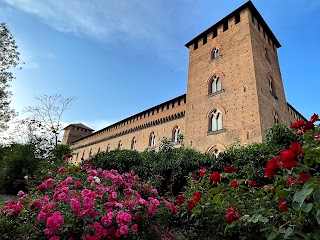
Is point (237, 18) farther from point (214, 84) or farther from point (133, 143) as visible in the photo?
point (133, 143)

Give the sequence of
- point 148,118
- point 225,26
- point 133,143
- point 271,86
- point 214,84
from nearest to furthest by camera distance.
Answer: point 271,86 < point 214,84 < point 225,26 < point 148,118 < point 133,143

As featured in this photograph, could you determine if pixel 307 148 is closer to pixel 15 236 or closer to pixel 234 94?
pixel 15 236

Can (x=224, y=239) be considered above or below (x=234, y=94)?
below

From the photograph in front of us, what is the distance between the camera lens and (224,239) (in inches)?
123

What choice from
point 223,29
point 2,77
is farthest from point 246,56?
point 2,77

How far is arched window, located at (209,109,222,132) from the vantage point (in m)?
14.8

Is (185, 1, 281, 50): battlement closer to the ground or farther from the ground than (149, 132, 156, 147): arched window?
farther from the ground

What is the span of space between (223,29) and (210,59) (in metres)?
2.72

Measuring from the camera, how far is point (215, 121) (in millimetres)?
15086

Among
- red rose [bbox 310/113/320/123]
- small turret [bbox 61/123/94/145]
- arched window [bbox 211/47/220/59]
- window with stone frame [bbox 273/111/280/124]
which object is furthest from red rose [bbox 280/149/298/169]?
small turret [bbox 61/123/94/145]

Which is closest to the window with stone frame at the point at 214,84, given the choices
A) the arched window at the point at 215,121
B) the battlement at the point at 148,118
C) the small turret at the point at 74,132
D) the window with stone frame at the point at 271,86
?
the arched window at the point at 215,121

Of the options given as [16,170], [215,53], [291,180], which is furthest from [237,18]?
[291,180]

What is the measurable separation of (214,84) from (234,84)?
1.94 meters

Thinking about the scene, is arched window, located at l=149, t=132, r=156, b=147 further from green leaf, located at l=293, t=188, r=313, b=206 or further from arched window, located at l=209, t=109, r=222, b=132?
green leaf, located at l=293, t=188, r=313, b=206
